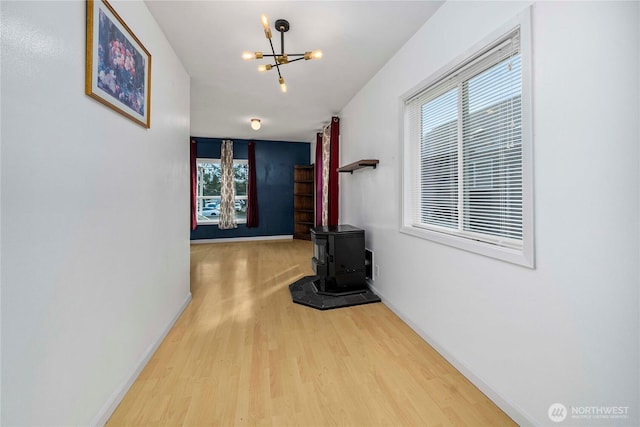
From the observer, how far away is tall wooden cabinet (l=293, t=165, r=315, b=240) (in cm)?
685

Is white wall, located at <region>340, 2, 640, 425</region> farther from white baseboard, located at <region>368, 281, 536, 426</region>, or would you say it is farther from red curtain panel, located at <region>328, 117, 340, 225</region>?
red curtain panel, located at <region>328, 117, 340, 225</region>

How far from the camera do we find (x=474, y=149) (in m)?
1.73

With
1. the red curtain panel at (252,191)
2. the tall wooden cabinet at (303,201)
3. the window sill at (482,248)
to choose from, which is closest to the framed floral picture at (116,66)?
the window sill at (482,248)

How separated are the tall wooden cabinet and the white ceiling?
2.87 meters

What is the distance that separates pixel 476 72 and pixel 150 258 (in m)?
2.59

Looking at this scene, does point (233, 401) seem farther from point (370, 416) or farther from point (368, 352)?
point (368, 352)

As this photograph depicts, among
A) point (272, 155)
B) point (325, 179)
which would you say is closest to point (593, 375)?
point (325, 179)

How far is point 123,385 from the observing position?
1.49 meters

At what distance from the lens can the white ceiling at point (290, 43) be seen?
1888 millimetres

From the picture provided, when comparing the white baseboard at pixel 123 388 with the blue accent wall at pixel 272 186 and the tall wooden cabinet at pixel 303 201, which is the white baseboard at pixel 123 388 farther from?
the tall wooden cabinet at pixel 303 201

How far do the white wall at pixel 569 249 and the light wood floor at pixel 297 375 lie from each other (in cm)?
33

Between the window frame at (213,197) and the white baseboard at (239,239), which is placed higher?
the window frame at (213,197)

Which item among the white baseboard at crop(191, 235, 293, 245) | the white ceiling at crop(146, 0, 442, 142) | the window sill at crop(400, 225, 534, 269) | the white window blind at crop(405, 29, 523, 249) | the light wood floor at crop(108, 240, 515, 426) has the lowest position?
the light wood floor at crop(108, 240, 515, 426)

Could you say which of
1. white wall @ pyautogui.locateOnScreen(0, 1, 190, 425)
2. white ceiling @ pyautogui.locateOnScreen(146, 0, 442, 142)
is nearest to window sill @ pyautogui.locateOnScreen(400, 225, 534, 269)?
white ceiling @ pyautogui.locateOnScreen(146, 0, 442, 142)
